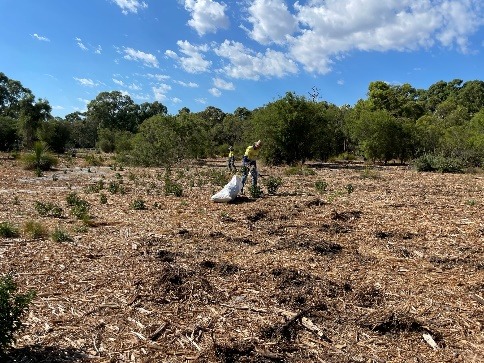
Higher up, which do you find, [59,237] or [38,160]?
[38,160]

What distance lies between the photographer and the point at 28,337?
354 cm

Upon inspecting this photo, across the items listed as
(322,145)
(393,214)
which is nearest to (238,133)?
(322,145)

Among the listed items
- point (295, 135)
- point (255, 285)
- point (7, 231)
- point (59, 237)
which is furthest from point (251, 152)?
point (295, 135)

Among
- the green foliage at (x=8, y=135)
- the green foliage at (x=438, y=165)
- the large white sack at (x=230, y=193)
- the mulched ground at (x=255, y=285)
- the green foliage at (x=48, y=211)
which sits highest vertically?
the green foliage at (x=8, y=135)

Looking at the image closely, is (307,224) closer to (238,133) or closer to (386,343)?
(386,343)

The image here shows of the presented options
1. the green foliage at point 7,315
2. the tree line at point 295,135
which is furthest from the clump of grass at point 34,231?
the tree line at point 295,135

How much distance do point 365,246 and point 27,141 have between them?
40200mm

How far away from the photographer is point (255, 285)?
A: 4.88m

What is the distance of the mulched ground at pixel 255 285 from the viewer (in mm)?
3543

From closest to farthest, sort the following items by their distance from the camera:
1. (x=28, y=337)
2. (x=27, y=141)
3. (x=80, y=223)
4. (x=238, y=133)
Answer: (x=28, y=337) → (x=80, y=223) → (x=27, y=141) → (x=238, y=133)

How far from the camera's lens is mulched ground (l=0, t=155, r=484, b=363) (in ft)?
11.6

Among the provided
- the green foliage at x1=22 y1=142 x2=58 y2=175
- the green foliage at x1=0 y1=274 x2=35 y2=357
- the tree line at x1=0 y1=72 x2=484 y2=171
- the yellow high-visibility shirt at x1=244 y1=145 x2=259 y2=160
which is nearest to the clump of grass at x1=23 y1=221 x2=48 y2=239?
the green foliage at x1=0 y1=274 x2=35 y2=357

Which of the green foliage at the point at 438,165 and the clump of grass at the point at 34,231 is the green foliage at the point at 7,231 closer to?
the clump of grass at the point at 34,231

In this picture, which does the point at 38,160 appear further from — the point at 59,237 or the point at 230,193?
the point at 59,237
